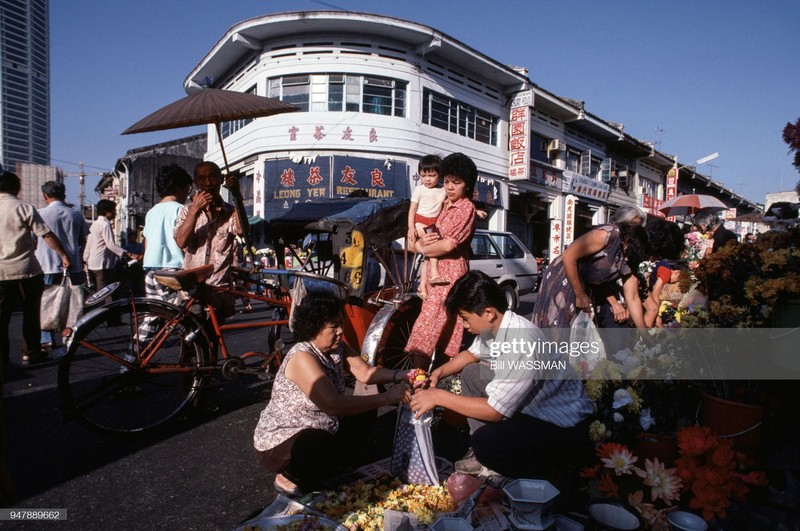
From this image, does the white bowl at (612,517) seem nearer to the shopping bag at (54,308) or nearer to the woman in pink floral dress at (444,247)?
the woman in pink floral dress at (444,247)

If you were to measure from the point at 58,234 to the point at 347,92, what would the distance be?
1051cm

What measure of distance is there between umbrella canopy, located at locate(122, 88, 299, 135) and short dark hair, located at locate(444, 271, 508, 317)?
2.64 metres

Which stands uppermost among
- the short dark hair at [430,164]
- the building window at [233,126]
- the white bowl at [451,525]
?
the building window at [233,126]

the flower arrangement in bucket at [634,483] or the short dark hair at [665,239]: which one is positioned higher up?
the short dark hair at [665,239]

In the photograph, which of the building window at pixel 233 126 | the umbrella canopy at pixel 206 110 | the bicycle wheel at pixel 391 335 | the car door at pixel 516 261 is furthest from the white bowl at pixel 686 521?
the building window at pixel 233 126

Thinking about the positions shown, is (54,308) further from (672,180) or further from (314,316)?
(672,180)

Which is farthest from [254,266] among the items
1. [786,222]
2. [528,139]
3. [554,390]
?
[528,139]

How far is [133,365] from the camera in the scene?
3.20 m

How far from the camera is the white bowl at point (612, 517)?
195 centimetres

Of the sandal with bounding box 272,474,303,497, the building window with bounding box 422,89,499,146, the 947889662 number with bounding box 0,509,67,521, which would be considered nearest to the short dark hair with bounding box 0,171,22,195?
the 947889662 number with bounding box 0,509,67,521

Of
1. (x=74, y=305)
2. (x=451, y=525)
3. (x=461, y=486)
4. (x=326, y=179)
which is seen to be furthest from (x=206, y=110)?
(x=326, y=179)

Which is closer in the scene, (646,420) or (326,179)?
(646,420)

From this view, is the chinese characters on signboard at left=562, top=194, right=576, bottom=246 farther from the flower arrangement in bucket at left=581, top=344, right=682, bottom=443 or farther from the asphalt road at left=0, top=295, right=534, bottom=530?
the flower arrangement in bucket at left=581, top=344, right=682, bottom=443

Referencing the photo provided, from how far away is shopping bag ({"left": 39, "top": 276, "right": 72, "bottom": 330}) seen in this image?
485 centimetres
